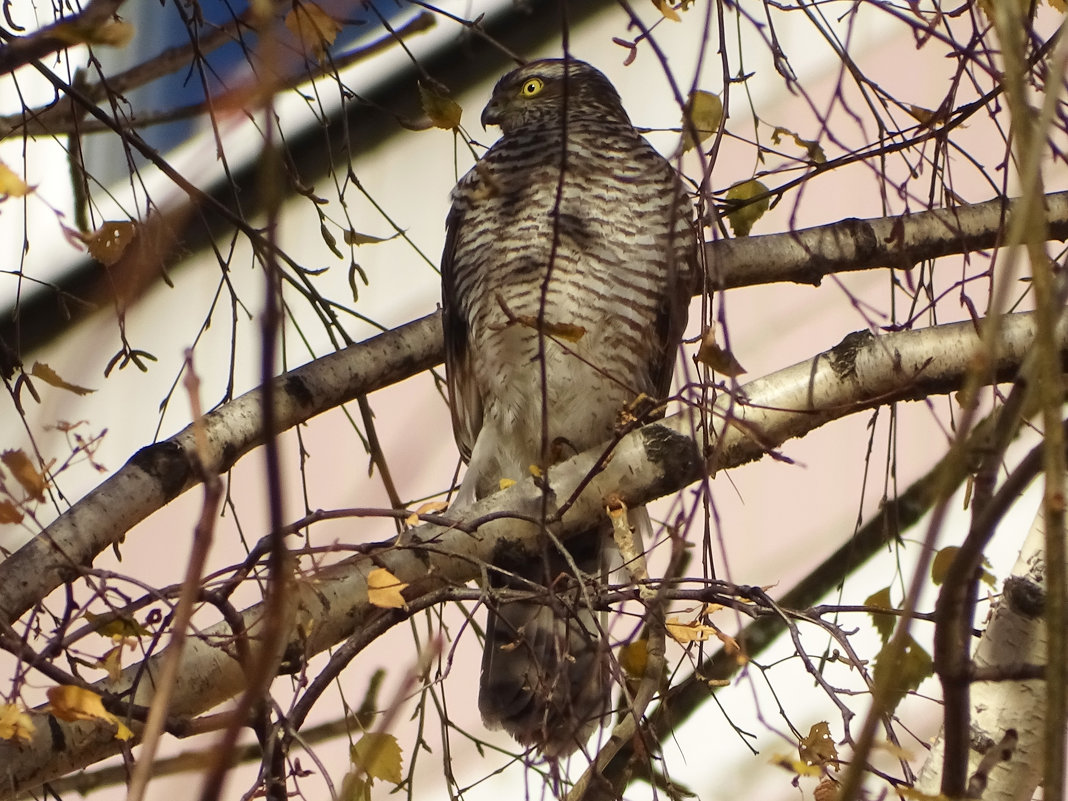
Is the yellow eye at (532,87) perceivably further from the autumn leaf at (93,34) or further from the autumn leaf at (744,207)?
the autumn leaf at (93,34)

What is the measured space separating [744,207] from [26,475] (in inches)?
57.8

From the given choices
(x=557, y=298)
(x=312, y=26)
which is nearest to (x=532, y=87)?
(x=557, y=298)

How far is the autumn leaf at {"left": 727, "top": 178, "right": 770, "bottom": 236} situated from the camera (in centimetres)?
252

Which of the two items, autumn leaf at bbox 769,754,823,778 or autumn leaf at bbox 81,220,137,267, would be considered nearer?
autumn leaf at bbox 769,754,823,778

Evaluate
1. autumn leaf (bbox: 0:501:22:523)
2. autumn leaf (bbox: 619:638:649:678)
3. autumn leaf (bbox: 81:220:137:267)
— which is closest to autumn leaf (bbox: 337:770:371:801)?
autumn leaf (bbox: 619:638:649:678)

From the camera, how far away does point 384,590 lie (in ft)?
5.99

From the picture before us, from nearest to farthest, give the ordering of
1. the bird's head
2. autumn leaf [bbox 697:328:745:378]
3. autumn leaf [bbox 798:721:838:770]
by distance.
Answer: autumn leaf [bbox 697:328:745:378] < autumn leaf [bbox 798:721:838:770] < the bird's head

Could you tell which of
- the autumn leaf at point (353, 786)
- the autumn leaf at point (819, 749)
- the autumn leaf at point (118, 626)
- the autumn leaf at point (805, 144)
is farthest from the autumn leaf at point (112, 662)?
the autumn leaf at point (805, 144)

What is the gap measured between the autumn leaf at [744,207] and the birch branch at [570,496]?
423mm

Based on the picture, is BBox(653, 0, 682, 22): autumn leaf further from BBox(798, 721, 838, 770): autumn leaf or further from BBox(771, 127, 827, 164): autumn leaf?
BBox(798, 721, 838, 770): autumn leaf

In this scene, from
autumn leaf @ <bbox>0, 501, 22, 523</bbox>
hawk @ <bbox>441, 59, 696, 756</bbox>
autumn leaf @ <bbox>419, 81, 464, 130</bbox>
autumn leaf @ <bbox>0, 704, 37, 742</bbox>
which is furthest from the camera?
hawk @ <bbox>441, 59, 696, 756</bbox>

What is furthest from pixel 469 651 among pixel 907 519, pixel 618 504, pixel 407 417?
pixel 618 504

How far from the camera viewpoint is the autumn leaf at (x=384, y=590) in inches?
71.3

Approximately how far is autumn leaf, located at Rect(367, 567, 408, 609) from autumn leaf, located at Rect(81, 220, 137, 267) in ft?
2.60
